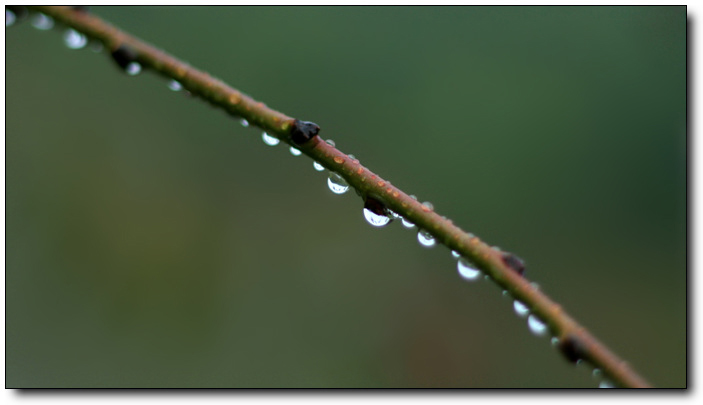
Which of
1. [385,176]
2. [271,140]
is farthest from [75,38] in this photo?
[385,176]

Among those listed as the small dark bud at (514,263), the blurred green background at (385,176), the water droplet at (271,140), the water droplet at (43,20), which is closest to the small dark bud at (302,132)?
the water droplet at (271,140)

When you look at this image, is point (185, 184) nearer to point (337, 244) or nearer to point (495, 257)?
point (337, 244)

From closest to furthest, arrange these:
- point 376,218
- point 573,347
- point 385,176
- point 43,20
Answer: point 573,347 → point 376,218 → point 43,20 → point 385,176

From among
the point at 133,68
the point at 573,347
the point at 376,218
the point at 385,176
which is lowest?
the point at 573,347

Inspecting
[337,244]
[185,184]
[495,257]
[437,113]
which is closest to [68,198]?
[185,184]

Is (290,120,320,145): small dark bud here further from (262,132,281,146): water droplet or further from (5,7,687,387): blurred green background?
(5,7,687,387): blurred green background

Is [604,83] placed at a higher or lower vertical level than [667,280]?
higher

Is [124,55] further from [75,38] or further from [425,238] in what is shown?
[425,238]
